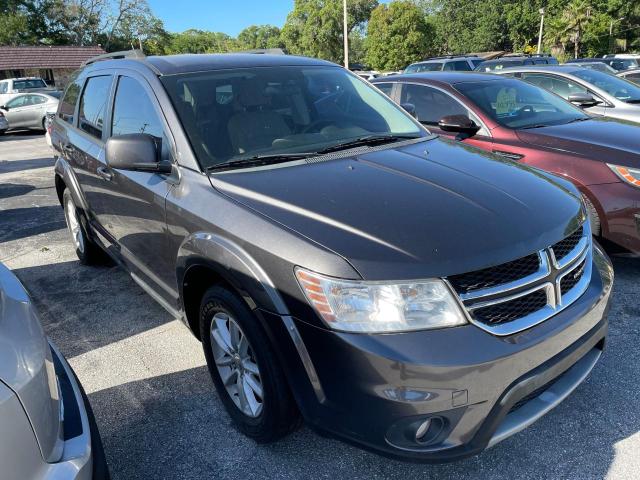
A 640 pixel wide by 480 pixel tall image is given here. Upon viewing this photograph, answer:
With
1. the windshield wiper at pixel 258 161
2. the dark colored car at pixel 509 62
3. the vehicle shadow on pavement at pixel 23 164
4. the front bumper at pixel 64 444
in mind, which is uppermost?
the dark colored car at pixel 509 62

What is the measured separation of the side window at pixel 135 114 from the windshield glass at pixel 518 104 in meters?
3.20

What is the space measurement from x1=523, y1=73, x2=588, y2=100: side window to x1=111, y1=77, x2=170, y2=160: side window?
5.73 meters

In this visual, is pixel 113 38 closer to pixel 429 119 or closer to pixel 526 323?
pixel 429 119

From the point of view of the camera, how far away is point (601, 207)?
12.3 feet

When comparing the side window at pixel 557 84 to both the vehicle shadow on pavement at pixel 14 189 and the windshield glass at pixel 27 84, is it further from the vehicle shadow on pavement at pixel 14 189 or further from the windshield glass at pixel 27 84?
the windshield glass at pixel 27 84

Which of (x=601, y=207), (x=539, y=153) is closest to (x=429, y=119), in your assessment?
(x=539, y=153)

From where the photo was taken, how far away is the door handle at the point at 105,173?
134 inches

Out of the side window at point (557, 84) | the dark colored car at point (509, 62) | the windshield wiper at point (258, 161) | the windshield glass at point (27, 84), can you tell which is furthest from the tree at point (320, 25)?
the windshield wiper at point (258, 161)

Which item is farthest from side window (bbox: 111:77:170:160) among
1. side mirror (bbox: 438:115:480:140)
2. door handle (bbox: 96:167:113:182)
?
side mirror (bbox: 438:115:480:140)

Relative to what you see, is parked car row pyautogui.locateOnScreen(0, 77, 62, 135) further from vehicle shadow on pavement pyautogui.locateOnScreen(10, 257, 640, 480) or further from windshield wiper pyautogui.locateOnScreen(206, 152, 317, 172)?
windshield wiper pyautogui.locateOnScreen(206, 152, 317, 172)

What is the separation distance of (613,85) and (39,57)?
36617mm

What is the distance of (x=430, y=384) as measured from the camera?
1.74m

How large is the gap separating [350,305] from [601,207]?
2.82 metres

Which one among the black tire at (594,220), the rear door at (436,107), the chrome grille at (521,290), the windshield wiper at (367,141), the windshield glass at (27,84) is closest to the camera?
the chrome grille at (521,290)
